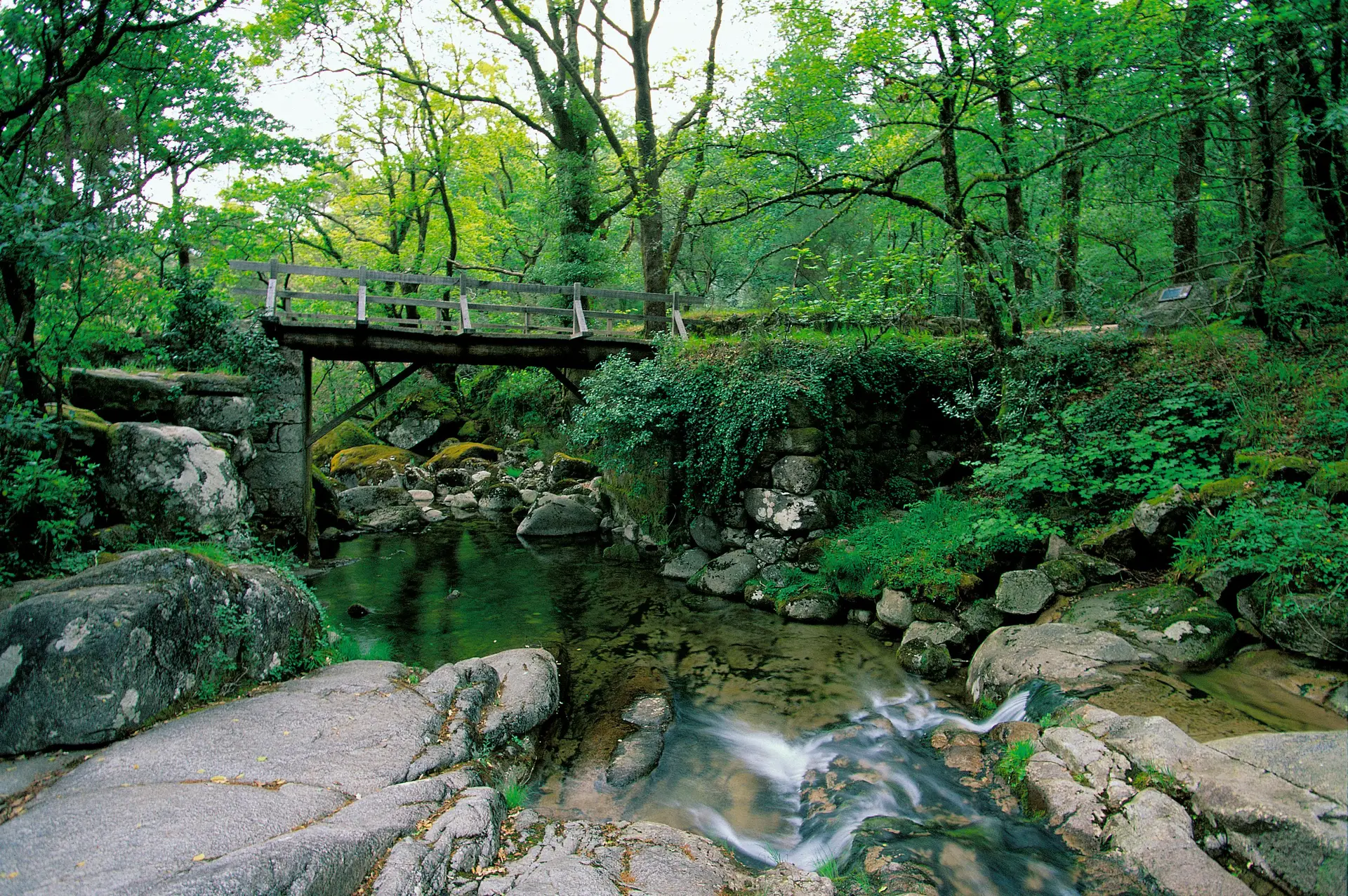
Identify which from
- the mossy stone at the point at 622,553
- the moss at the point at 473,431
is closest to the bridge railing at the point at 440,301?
the mossy stone at the point at 622,553

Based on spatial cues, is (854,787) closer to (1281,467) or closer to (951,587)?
(951,587)

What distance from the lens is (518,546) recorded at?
12961mm

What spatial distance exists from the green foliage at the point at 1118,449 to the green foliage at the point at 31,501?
28.4 ft

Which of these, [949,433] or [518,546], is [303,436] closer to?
[518,546]

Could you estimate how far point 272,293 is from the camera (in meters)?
11.0

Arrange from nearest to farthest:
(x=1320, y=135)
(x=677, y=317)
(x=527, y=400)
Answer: (x=1320, y=135)
(x=677, y=317)
(x=527, y=400)

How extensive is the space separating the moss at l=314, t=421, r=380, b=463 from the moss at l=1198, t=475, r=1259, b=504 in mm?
19657

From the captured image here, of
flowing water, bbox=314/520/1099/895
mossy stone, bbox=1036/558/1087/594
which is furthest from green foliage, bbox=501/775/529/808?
mossy stone, bbox=1036/558/1087/594

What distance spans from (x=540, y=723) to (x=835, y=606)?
421 centimetres

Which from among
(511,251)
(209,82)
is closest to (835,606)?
(209,82)

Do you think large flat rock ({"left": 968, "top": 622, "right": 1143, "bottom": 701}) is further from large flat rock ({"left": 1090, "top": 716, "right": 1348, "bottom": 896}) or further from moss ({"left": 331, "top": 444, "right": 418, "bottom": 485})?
moss ({"left": 331, "top": 444, "right": 418, "bottom": 485})

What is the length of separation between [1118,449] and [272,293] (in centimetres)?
1231

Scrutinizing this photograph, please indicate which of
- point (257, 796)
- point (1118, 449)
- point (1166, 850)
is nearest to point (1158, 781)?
point (1166, 850)

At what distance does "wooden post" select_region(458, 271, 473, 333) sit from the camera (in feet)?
39.8
